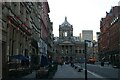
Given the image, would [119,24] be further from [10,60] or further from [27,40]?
[10,60]

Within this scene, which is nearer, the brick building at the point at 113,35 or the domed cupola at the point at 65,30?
the brick building at the point at 113,35

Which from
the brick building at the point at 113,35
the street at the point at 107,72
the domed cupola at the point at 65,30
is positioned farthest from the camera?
the domed cupola at the point at 65,30

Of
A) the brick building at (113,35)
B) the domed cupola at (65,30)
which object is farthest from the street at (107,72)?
the domed cupola at (65,30)

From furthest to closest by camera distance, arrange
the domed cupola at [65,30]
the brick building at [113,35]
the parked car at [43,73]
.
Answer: the domed cupola at [65,30]
the brick building at [113,35]
the parked car at [43,73]

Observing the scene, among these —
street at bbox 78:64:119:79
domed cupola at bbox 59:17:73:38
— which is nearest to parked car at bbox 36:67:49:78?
street at bbox 78:64:119:79

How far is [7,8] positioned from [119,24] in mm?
76814

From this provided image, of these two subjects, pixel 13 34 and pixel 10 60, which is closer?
pixel 10 60

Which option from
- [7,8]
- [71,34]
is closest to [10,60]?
[7,8]

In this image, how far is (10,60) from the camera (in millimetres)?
33531

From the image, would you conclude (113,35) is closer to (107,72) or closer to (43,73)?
(107,72)

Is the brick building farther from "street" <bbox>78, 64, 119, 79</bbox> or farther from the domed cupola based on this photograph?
Answer: "street" <bbox>78, 64, 119, 79</bbox>

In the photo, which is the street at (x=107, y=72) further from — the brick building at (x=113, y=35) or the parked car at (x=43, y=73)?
the brick building at (x=113, y=35)

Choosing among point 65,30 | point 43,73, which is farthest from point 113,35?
point 43,73

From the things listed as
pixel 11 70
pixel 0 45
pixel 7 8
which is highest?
pixel 7 8
